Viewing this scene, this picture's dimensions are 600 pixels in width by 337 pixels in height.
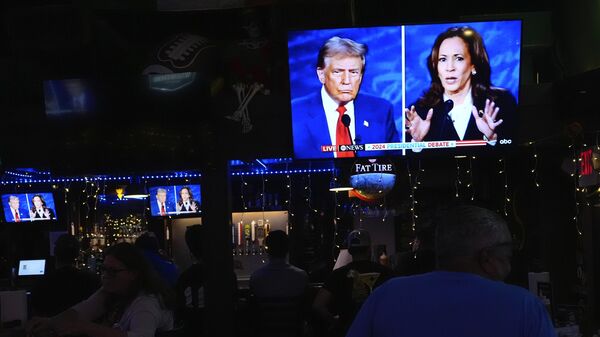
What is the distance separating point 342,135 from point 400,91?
737 millimetres

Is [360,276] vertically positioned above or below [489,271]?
below

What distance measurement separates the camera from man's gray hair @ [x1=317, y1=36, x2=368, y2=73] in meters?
7.75

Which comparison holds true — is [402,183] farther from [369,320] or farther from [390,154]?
[369,320]

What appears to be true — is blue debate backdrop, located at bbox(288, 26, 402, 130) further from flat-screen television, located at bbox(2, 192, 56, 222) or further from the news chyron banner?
flat-screen television, located at bbox(2, 192, 56, 222)

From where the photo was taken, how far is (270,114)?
7.93 metres

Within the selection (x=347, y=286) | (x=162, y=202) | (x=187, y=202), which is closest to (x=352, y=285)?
(x=347, y=286)

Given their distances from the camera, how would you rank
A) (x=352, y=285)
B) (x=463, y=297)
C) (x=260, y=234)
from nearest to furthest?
1. (x=463, y=297)
2. (x=352, y=285)
3. (x=260, y=234)

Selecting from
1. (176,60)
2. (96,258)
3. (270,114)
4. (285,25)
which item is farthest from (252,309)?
(96,258)

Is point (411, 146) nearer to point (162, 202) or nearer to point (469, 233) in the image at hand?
point (469, 233)

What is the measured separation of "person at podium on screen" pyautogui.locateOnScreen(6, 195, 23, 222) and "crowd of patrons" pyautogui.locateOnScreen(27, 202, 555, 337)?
19.4 feet

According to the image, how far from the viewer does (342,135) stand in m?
7.86

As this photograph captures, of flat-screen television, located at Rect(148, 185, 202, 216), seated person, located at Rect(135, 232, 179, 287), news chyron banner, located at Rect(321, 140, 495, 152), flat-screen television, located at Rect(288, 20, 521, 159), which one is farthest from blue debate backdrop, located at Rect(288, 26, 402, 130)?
flat-screen television, located at Rect(148, 185, 202, 216)

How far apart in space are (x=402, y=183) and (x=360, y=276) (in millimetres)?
8227

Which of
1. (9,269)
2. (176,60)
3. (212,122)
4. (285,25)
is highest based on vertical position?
(285,25)
